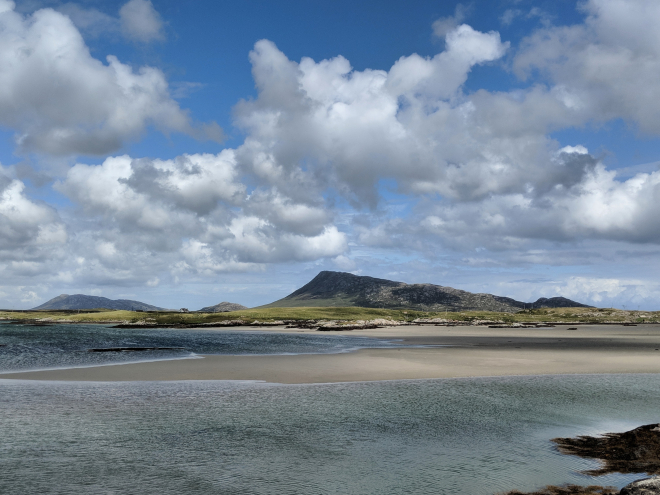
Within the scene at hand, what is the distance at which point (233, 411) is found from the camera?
23344 mm

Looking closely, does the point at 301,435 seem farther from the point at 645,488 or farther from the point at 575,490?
the point at 645,488

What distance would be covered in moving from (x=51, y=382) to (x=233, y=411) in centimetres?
1719

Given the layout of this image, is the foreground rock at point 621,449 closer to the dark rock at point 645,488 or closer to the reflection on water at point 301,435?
the reflection on water at point 301,435

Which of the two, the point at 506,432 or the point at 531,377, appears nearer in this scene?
the point at 506,432

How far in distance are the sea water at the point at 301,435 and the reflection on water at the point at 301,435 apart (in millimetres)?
63

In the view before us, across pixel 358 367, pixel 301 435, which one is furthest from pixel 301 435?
pixel 358 367

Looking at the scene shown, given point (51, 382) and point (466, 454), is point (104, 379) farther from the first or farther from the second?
point (466, 454)

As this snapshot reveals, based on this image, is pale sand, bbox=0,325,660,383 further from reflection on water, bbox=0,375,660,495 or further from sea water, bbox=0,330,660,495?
reflection on water, bbox=0,375,660,495

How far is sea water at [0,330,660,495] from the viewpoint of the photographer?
1376 cm

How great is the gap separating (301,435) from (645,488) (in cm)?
1191

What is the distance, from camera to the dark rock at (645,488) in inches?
432

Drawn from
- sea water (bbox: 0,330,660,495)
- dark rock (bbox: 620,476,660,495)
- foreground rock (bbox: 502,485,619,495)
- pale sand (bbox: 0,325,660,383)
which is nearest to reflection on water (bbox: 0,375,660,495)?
sea water (bbox: 0,330,660,495)

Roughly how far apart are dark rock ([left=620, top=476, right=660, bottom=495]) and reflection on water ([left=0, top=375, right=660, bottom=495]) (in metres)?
2.41

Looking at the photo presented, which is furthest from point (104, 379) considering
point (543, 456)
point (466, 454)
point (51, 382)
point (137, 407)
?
point (543, 456)
